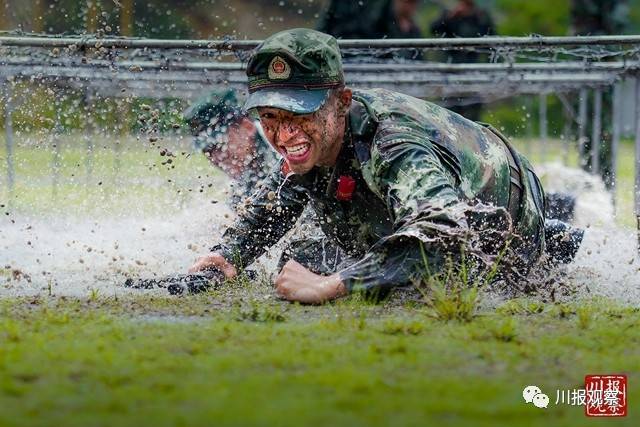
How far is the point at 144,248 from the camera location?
361 inches

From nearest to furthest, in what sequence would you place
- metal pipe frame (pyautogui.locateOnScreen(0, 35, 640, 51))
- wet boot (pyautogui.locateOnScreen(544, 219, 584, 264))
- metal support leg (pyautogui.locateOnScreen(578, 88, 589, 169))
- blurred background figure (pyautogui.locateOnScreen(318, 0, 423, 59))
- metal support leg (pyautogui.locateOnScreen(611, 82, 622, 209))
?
wet boot (pyautogui.locateOnScreen(544, 219, 584, 264)) → metal pipe frame (pyautogui.locateOnScreen(0, 35, 640, 51)) → metal support leg (pyautogui.locateOnScreen(611, 82, 622, 209)) → metal support leg (pyautogui.locateOnScreen(578, 88, 589, 169)) → blurred background figure (pyautogui.locateOnScreen(318, 0, 423, 59))

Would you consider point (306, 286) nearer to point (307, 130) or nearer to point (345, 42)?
point (307, 130)

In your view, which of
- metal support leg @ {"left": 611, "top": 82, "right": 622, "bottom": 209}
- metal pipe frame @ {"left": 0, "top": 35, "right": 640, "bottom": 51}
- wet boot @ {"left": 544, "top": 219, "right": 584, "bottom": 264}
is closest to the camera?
wet boot @ {"left": 544, "top": 219, "right": 584, "bottom": 264}

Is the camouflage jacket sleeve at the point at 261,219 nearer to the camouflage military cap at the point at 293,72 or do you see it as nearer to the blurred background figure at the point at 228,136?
the camouflage military cap at the point at 293,72

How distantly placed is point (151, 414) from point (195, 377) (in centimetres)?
52

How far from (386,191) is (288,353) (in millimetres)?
1570

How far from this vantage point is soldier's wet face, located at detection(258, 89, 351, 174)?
611 cm

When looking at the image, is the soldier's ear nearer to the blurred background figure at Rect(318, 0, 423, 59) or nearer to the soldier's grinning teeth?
the soldier's grinning teeth

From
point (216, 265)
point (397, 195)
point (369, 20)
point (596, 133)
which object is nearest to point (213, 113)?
point (216, 265)

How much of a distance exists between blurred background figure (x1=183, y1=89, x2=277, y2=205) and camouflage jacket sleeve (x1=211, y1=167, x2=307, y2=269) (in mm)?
1931

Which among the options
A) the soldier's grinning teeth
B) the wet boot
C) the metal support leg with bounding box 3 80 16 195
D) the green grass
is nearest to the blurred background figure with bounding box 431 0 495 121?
the metal support leg with bounding box 3 80 16 195

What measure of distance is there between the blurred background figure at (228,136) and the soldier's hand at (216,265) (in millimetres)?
2106

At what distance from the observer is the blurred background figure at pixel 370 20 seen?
14008mm

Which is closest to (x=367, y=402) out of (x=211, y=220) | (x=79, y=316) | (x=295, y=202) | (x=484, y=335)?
(x=484, y=335)
